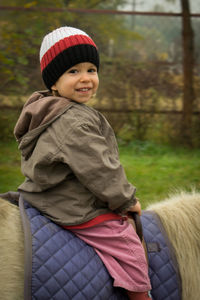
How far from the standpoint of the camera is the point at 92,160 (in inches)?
62.7

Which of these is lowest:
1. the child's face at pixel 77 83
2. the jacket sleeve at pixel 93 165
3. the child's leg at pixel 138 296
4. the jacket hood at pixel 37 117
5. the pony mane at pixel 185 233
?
the child's leg at pixel 138 296

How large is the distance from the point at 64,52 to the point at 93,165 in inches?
23.7

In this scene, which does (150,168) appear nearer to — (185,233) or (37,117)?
(185,233)

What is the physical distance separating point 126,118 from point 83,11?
2.02 meters

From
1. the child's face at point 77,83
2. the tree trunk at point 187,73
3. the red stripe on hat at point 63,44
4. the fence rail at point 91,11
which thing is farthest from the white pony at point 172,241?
the fence rail at point 91,11

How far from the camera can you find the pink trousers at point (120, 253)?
1.64 metres

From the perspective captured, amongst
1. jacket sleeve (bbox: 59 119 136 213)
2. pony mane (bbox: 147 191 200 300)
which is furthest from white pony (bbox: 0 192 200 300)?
jacket sleeve (bbox: 59 119 136 213)

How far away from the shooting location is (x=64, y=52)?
5.75ft

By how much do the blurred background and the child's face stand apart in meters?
4.21

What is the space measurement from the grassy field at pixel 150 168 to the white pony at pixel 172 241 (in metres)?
1.87

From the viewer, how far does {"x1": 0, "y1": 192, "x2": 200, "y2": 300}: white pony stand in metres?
1.54

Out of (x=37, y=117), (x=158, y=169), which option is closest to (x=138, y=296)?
(x=37, y=117)

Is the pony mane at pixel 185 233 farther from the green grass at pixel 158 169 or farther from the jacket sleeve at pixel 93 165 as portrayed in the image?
the green grass at pixel 158 169

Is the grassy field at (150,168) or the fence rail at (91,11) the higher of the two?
the fence rail at (91,11)
